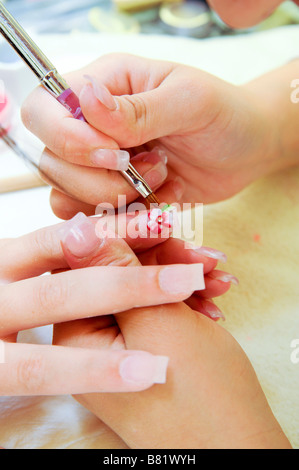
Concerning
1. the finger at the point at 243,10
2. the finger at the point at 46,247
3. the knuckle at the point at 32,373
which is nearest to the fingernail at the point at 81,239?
the finger at the point at 46,247

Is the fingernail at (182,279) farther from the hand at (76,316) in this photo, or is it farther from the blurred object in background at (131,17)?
the blurred object in background at (131,17)

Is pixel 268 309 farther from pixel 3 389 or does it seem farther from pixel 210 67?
pixel 210 67

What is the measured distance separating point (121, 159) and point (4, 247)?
16 cm

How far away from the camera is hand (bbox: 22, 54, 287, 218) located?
425mm

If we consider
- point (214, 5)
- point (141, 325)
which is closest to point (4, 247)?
point (141, 325)

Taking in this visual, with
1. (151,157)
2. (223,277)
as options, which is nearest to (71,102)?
(151,157)

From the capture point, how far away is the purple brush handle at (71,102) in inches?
16.3

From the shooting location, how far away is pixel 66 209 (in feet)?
1.74

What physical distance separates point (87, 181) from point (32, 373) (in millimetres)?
206

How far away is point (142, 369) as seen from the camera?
36cm

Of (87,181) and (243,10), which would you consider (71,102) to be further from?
(243,10)

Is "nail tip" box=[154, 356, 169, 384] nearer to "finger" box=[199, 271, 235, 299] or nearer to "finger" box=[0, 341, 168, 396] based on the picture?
"finger" box=[0, 341, 168, 396]

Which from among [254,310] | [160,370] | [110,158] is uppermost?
[110,158]

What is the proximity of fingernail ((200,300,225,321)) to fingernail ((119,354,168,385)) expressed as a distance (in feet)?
0.41
